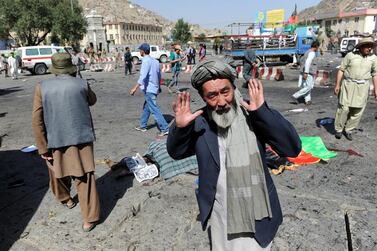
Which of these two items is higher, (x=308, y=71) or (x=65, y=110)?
(x=65, y=110)

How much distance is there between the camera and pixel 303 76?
31.5ft

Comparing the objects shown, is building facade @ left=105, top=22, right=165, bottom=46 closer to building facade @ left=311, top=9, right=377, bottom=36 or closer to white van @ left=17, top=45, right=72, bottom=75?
building facade @ left=311, top=9, right=377, bottom=36

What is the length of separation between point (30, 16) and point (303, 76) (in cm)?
3846

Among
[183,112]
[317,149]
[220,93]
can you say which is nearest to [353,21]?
[317,149]

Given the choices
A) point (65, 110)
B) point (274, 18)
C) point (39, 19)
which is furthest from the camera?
point (39, 19)

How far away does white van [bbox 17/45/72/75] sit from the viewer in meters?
22.2

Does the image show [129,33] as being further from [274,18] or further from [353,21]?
[274,18]

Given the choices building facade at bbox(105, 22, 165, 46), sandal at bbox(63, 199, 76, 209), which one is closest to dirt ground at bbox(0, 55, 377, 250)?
sandal at bbox(63, 199, 76, 209)

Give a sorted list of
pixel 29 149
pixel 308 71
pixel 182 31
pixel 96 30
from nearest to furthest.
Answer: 1. pixel 29 149
2. pixel 308 71
3. pixel 96 30
4. pixel 182 31

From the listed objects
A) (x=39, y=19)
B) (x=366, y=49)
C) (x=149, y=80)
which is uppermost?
(x=39, y=19)

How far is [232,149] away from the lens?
1725 millimetres

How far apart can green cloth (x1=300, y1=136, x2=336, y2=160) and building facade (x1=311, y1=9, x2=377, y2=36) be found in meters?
64.5

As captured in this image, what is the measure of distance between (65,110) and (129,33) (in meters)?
113

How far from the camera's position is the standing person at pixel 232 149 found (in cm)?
171
